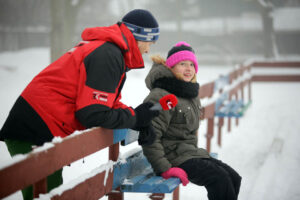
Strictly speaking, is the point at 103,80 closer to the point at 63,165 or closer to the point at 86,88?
the point at 86,88

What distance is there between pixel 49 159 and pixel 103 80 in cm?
62

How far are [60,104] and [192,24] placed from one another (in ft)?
118

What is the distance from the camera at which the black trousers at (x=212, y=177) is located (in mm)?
3295

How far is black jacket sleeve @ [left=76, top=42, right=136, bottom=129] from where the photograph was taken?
2684 mm

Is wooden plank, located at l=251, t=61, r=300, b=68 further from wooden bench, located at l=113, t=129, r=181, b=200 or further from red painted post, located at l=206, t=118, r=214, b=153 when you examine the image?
wooden bench, located at l=113, t=129, r=181, b=200

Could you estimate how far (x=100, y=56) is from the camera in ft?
8.89

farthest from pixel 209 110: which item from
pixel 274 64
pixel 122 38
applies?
pixel 274 64

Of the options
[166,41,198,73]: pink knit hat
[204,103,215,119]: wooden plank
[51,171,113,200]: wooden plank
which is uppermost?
[166,41,198,73]: pink knit hat

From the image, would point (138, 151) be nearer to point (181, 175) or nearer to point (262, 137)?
point (181, 175)

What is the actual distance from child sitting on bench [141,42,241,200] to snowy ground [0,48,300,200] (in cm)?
124

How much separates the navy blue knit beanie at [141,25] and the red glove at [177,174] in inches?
40.2

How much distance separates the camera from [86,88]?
8.77ft

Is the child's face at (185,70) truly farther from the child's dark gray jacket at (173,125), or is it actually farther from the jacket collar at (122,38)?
the jacket collar at (122,38)

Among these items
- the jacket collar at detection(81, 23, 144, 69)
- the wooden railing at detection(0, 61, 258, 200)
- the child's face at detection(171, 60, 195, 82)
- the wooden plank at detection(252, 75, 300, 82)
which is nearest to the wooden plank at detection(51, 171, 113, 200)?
the wooden railing at detection(0, 61, 258, 200)
